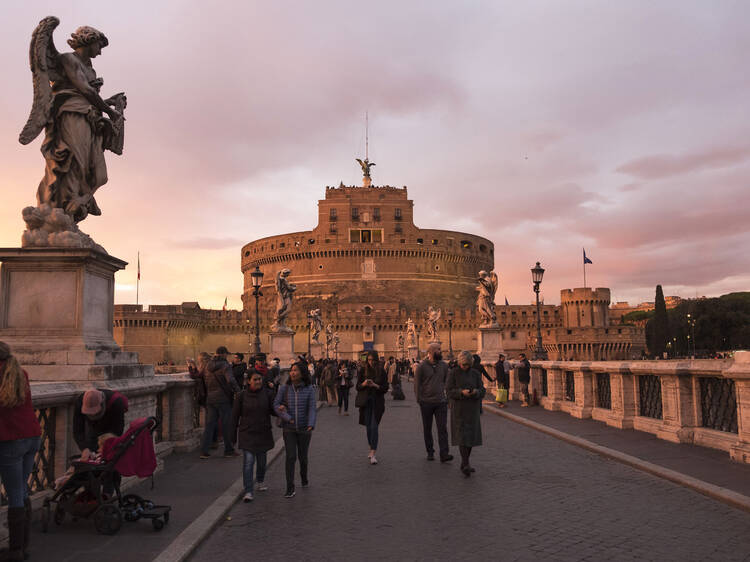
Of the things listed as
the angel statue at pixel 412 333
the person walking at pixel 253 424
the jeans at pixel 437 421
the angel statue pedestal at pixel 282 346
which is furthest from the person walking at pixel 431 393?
the angel statue at pixel 412 333

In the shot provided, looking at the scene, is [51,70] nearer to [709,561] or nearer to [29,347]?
[29,347]

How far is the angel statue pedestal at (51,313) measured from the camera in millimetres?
6266

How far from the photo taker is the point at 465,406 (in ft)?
28.0

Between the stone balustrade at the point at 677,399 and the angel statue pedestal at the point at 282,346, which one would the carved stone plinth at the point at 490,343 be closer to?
the angel statue pedestal at the point at 282,346

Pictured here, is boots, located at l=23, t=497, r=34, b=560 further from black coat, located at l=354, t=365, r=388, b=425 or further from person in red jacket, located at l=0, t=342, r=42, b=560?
black coat, located at l=354, t=365, r=388, b=425

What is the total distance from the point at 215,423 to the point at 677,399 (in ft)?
23.6

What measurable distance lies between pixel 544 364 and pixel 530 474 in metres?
9.52

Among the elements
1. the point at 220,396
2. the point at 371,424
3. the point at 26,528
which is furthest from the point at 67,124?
the point at 371,424

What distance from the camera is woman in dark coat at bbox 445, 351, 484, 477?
8.22 meters

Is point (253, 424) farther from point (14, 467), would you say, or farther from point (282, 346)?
point (282, 346)

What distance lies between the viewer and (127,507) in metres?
5.75

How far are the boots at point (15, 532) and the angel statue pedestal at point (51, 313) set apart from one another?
6.20 feet

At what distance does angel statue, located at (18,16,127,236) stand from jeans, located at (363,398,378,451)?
4.80 meters

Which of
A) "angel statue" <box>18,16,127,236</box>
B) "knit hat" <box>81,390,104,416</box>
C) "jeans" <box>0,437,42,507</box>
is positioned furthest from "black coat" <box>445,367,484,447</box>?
"jeans" <box>0,437,42,507</box>
